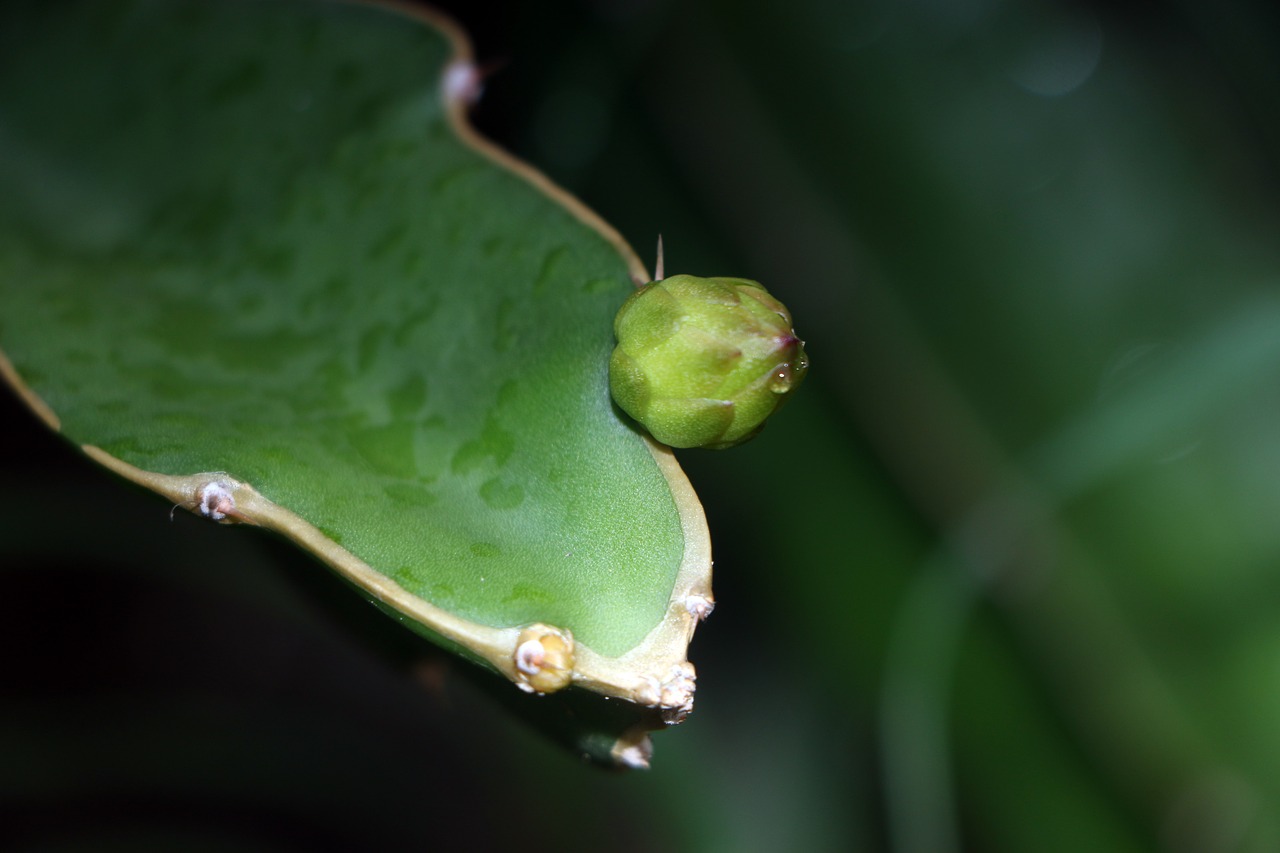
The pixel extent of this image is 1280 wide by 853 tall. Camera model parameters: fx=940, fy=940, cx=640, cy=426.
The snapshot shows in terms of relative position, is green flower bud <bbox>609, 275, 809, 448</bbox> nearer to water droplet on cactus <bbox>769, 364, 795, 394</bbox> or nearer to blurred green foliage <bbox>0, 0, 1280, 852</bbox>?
water droplet on cactus <bbox>769, 364, 795, 394</bbox>

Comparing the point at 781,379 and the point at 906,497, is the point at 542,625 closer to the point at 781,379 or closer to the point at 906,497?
the point at 781,379

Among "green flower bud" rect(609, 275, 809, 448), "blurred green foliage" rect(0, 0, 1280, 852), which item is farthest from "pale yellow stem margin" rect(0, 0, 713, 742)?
"blurred green foliage" rect(0, 0, 1280, 852)

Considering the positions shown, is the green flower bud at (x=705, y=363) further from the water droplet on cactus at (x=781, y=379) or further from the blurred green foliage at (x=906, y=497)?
the blurred green foliage at (x=906, y=497)

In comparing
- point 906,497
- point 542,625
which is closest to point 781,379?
point 542,625

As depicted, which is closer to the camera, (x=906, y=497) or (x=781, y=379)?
(x=781, y=379)

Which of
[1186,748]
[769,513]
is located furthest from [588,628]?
[1186,748]
